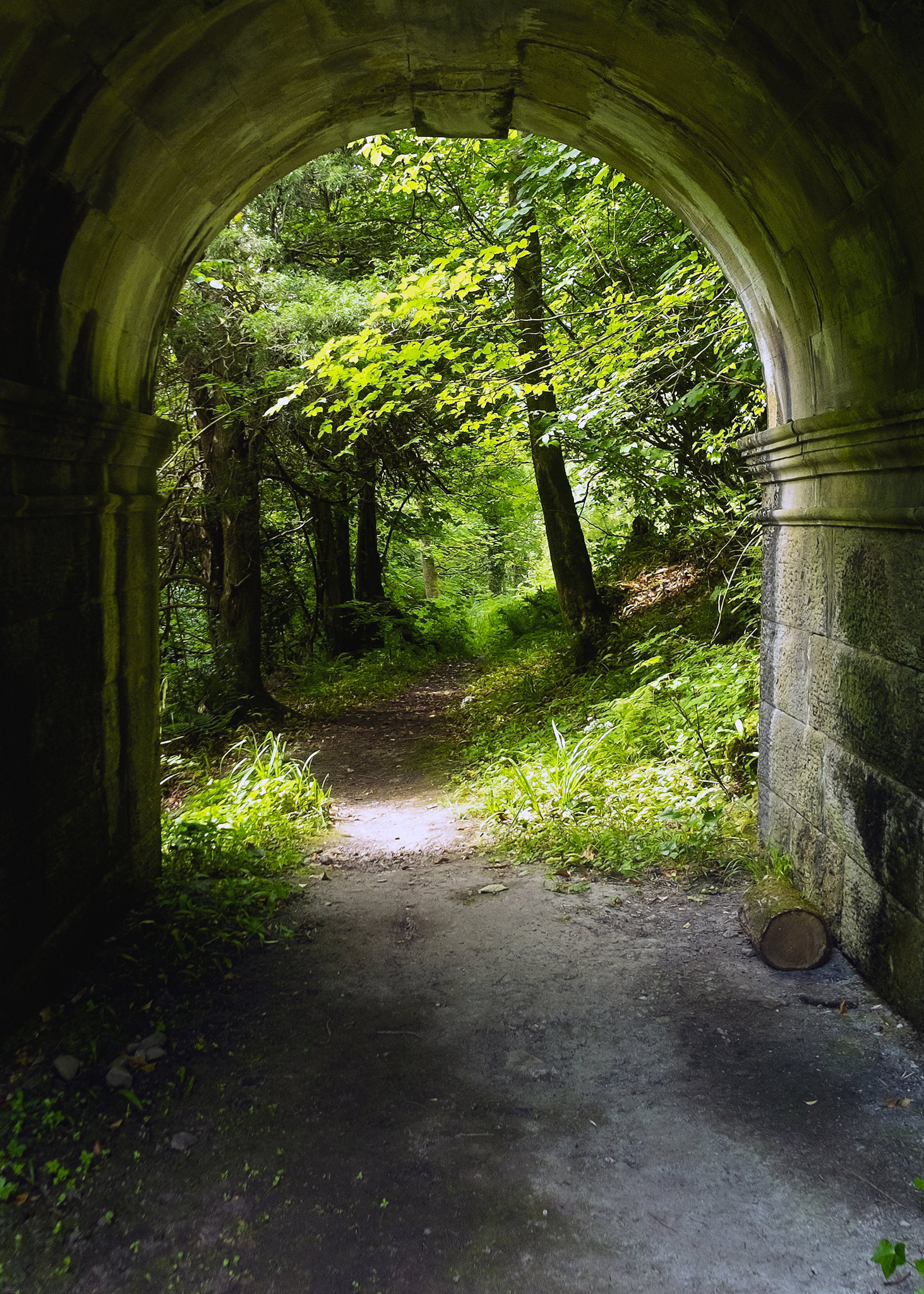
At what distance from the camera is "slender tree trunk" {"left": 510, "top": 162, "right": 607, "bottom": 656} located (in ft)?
32.4

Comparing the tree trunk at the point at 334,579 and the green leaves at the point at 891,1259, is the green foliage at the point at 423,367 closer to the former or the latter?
the tree trunk at the point at 334,579

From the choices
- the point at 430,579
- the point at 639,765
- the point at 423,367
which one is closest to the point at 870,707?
the point at 639,765

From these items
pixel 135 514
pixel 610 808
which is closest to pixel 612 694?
pixel 610 808

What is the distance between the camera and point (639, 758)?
6.96m

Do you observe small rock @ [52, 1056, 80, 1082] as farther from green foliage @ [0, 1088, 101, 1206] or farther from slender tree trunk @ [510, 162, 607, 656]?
slender tree trunk @ [510, 162, 607, 656]

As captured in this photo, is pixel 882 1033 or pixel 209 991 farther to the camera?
pixel 209 991

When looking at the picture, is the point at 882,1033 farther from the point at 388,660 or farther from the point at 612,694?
the point at 388,660

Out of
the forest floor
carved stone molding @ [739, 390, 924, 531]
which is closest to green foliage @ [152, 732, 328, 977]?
the forest floor

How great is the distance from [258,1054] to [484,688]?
9489 millimetres

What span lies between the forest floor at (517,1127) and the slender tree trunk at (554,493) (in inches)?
266

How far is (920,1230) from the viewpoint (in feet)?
7.62

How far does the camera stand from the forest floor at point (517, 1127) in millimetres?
2293

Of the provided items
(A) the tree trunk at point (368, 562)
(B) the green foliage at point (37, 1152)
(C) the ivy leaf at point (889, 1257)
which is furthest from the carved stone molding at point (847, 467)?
(A) the tree trunk at point (368, 562)

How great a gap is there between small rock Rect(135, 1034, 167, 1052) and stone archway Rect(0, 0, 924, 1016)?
52 centimetres
